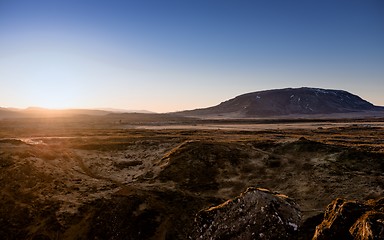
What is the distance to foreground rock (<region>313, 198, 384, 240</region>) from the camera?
38.5 feet

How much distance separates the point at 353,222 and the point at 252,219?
4.73 metres

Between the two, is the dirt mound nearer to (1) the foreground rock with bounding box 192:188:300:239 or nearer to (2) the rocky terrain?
(2) the rocky terrain

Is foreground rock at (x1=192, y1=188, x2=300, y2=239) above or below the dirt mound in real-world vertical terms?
above

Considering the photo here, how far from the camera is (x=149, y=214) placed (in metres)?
38.6

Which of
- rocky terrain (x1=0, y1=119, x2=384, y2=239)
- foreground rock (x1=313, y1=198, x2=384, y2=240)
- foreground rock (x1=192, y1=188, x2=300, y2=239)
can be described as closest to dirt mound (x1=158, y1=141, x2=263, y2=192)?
rocky terrain (x1=0, y1=119, x2=384, y2=239)

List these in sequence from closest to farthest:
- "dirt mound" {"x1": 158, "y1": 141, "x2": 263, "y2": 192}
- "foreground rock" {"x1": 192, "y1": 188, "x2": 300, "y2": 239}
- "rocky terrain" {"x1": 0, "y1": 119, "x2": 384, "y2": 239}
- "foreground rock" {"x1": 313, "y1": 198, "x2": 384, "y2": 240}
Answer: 1. "foreground rock" {"x1": 313, "y1": 198, "x2": 384, "y2": 240}
2. "foreground rock" {"x1": 192, "y1": 188, "x2": 300, "y2": 239}
3. "rocky terrain" {"x1": 0, "y1": 119, "x2": 384, "y2": 239}
4. "dirt mound" {"x1": 158, "y1": 141, "x2": 263, "y2": 192}

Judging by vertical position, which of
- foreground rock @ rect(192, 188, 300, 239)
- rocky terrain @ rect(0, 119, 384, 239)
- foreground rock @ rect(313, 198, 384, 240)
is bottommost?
rocky terrain @ rect(0, 119, 384, 239)

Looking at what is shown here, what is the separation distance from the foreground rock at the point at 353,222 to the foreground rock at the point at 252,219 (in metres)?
1.66

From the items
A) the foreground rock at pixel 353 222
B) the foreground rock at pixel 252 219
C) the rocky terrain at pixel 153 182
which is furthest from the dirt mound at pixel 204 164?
the foreground rock at pixel 353 222

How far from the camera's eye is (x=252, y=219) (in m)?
15.9

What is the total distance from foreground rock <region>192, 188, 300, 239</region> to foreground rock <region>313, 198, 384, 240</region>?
5.44ft

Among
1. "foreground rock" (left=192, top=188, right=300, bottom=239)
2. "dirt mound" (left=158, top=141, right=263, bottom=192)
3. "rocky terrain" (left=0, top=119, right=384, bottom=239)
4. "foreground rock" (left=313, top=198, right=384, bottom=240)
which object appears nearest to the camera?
"foreground rock" (left=313, top=198, right=384, bottom=240)

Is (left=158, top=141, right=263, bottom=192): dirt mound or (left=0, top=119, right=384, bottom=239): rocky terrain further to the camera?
(left=158, top=141, right=263, bottom=192): dirt mound

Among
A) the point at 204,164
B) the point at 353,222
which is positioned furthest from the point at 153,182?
the point at 353,222
